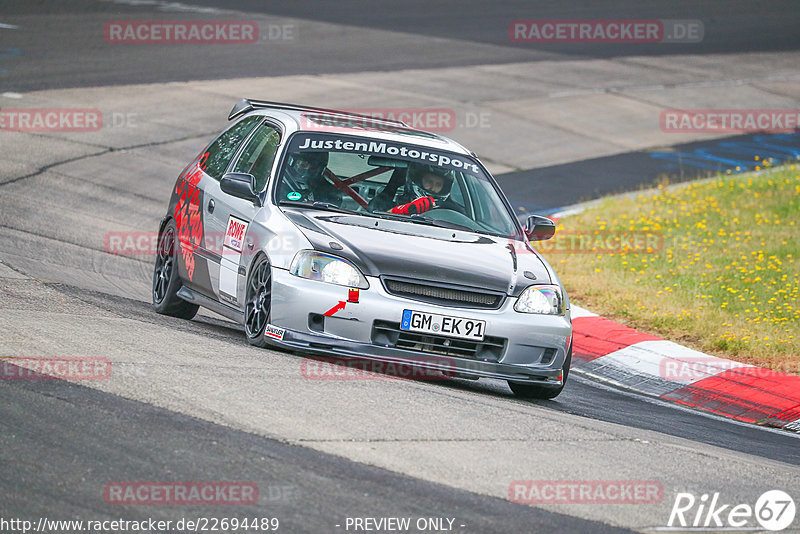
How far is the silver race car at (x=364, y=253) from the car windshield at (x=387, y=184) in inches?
0.4

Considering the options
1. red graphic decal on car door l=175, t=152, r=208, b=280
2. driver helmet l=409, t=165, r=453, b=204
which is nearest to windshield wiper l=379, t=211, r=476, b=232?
driver helmet l=409, t=165, r=453, b=204

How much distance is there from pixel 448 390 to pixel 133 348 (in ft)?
6.34

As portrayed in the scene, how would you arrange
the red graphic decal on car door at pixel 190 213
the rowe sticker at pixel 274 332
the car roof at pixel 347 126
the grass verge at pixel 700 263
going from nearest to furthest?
the rowe sticker at pixel 274 332, the car roof at pixel 347 126, the red graphic decal on car door at pixel 190 213, the grass verge at pixel 700 263

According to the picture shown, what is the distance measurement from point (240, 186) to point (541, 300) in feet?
7.13

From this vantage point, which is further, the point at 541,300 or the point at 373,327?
the point at 541,300

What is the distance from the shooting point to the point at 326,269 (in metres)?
7.57

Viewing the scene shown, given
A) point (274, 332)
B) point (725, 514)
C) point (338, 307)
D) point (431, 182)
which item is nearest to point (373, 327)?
point (338, 307)

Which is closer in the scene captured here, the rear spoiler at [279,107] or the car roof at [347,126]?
the car roof at [347,126]

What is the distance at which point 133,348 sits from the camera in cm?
720

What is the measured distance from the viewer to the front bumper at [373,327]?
744 cm

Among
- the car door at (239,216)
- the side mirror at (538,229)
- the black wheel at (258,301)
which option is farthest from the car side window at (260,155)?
the side mirror at (538,229)

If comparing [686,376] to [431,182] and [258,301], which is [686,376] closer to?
[431,182]

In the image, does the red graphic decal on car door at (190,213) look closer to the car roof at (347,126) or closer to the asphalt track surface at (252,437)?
the asphalt track surface at (252,437)

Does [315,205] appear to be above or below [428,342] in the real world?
above
